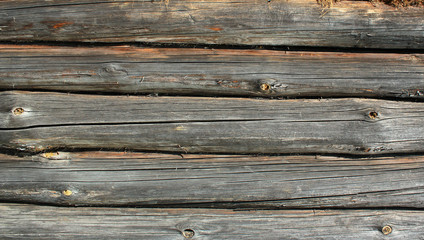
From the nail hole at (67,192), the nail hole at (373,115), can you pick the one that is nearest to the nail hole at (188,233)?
the nail hole at (67,192)

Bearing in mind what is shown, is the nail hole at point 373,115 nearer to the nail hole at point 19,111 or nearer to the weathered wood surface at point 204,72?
the weathered wood surface at point 204,72

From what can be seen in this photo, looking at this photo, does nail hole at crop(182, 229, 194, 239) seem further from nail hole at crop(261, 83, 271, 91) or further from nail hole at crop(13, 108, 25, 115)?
nail hole at crop(13, 108, 25, 115)

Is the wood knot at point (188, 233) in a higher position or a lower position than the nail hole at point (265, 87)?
lower

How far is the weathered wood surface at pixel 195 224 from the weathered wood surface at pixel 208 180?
0.05 meters

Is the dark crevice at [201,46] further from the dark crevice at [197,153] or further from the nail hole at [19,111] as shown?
the dark crevice at [197,153]

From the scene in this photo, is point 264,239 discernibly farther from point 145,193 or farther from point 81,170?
point 81,170

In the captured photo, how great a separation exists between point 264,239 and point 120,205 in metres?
0.79

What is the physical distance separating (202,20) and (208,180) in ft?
2.70

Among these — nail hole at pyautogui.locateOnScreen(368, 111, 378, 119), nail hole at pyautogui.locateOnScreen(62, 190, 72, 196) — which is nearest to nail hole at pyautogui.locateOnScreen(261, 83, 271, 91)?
nail hole at pyautogui.locateOnScreen(368, 111, 378, 119)

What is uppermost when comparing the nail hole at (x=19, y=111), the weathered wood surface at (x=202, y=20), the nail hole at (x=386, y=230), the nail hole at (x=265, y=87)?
the weathered wood surface at (x=202, y=20)

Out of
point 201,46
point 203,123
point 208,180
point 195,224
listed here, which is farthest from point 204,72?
point 195,224

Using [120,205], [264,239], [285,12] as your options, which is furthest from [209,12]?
[264,239]

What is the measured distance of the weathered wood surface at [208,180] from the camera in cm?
159

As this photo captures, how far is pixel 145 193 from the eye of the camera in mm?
1607
